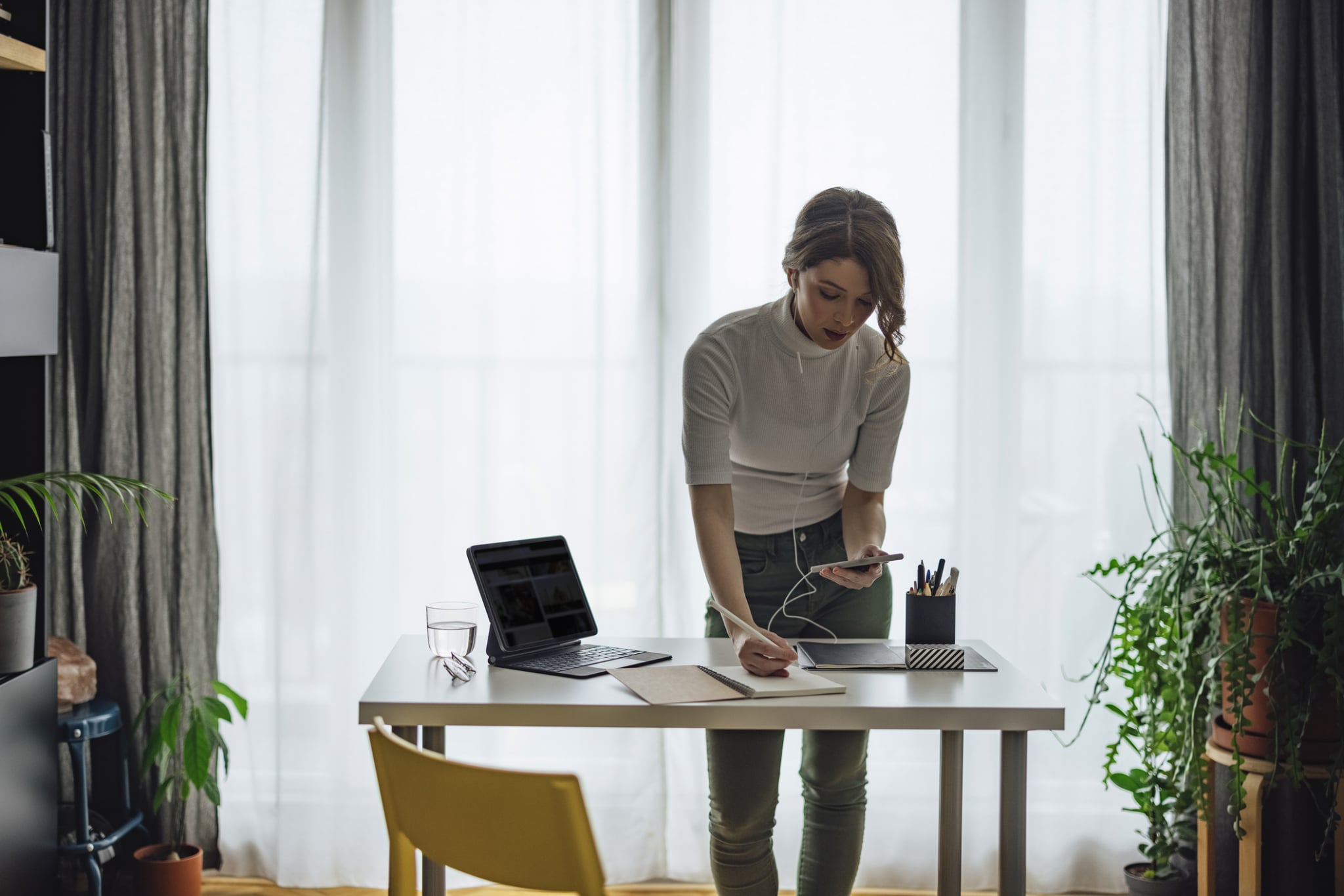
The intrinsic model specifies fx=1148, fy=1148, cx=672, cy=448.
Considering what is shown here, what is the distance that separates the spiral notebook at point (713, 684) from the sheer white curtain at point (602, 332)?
1.13m

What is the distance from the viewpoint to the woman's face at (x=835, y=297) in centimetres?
191

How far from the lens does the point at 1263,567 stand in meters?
2.26

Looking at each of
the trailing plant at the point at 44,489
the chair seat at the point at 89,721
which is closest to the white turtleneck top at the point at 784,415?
the trailing plant at the point at 44,489

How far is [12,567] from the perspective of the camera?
7.80ft

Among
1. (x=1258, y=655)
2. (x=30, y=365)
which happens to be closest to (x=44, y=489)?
(x=30, y=365)

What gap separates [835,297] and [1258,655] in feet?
4.05

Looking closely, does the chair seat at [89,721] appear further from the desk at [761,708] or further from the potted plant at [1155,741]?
the potted plant at [1155,741]

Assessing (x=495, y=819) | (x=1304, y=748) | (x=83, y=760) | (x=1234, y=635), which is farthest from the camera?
(x=83, y=760)

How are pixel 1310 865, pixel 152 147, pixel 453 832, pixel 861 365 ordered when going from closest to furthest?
pixel 453 832, pixel 861 365, pixel 1310 865, pixel 152 147

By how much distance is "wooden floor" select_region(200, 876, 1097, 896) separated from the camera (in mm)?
2891

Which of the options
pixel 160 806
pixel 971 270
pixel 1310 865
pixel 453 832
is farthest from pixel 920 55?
pixel 160 806

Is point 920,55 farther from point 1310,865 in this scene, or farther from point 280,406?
point 1310,865

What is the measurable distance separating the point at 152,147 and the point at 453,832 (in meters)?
2.13

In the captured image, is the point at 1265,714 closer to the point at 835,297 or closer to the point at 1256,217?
the point at 1256,217
